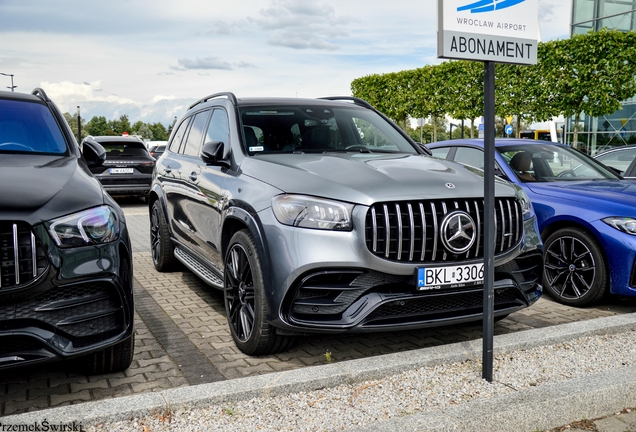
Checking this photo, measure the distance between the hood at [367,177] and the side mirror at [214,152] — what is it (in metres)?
0.26

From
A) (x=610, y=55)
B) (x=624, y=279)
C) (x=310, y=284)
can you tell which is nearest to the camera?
(x=310, y=284)

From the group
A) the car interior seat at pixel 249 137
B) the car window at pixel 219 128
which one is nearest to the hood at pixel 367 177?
the car interior seat at pixel 249 137

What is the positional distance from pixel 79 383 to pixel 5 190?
1.21 metres

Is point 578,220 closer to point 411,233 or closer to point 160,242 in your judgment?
point 411,233

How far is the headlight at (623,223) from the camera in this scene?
5.34 m

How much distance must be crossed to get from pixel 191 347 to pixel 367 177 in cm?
173

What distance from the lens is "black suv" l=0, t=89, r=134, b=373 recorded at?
10.2 feet

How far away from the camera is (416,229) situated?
12.5 ft

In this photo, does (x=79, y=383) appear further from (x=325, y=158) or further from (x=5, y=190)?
(x=325, y=158)

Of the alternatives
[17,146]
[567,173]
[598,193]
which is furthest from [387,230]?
[567,173]

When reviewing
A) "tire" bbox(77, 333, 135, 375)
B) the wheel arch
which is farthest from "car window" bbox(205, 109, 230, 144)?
"tire" bbox(77, 333, 135, 375)

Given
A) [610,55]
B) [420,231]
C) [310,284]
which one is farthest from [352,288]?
[610,55]

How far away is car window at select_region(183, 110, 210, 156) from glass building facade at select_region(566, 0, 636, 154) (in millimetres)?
28698

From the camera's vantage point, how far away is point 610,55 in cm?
2100
